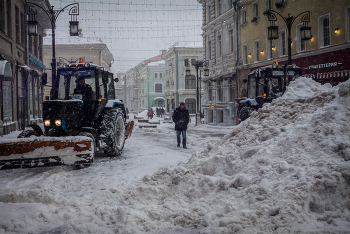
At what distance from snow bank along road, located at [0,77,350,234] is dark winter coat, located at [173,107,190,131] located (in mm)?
4532

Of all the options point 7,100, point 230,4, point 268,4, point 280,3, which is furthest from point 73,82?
point 230,4

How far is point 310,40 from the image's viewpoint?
18.0 meters

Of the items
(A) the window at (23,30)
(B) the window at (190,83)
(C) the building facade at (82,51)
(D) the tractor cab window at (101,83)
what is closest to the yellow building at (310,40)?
(D) the tractor cab window at (101,83)

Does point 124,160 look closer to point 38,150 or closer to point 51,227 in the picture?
point 38,150

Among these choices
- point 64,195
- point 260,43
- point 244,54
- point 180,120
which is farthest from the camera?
point 244,54

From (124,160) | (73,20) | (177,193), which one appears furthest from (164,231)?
(73,20)

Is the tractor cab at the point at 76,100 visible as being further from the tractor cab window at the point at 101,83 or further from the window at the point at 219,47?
the window at the point at 219,47

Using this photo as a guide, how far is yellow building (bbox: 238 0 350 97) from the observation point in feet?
51.6

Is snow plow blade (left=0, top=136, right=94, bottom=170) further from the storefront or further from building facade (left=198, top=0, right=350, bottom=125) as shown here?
building facade (left=198, top=0, right=350, bottom=125)

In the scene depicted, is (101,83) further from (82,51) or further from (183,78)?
(183,78)

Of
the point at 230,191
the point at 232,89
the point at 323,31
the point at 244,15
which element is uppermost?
the point at 244,15

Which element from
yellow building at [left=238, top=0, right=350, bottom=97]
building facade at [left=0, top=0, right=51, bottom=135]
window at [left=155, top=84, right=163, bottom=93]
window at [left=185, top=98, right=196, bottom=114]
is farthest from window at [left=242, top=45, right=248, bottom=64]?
window at [left=155, top=84, right=163, bottom=93]

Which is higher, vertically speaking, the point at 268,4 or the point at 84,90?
the point at 268,4

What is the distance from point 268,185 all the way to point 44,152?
15.3ft
